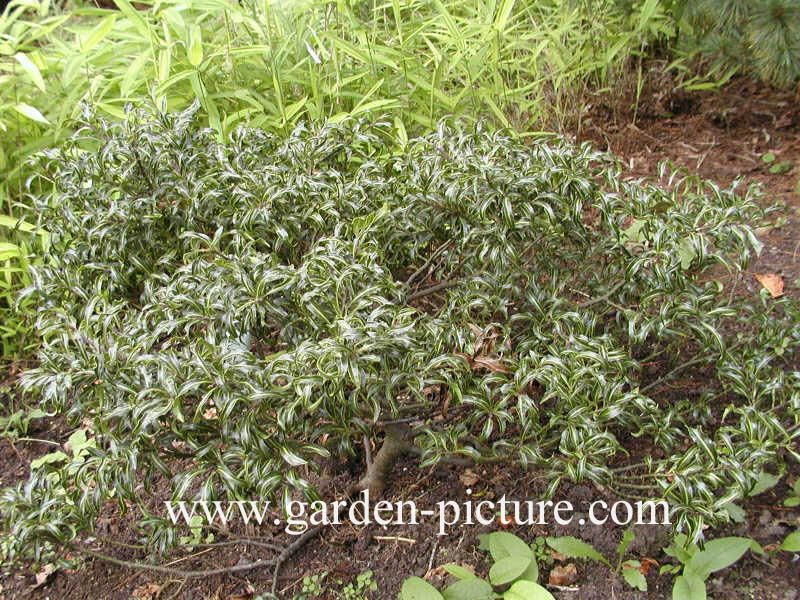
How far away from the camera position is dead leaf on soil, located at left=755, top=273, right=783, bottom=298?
2908 millimetres

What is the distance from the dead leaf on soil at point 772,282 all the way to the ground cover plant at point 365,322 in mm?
381

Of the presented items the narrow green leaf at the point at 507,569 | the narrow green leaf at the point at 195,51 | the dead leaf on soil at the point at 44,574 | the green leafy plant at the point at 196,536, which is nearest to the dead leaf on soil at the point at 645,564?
the narrow green leaf at the point at 507,569

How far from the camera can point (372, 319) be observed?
1672mm

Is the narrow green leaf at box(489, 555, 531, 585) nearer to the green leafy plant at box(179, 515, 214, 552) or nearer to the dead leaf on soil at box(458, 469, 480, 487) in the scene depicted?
the dead leaf on soil at box(458, 469, 480, 487)

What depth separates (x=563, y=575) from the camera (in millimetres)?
2037

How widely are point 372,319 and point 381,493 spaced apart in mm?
839

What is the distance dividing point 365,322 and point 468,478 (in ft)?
2.94

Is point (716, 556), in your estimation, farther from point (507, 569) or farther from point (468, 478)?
point (468, 478)

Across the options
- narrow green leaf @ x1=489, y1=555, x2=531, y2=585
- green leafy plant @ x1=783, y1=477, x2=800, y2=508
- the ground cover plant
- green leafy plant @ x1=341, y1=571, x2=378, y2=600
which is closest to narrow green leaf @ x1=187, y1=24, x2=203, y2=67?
the ground cover plant

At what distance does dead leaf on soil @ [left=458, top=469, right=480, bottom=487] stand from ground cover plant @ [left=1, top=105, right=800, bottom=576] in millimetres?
136

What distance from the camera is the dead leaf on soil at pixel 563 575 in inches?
79.7

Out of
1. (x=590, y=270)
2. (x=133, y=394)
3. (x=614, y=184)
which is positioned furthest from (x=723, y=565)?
(x=133, y=394)

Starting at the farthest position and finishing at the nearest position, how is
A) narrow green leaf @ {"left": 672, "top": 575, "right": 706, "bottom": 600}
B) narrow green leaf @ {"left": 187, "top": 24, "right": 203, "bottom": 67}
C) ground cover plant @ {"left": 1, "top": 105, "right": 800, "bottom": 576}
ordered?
narrow green leaf @ {"left": 187, "top": 24, "right": 203, "bottom": 67} < narrow green leaf @ {"left": 672, "top": 575, "right": 706, "bottom": 600} < ground cover plant @ {"left": 1, "top": 105, "right": 800, "bottom": 576}

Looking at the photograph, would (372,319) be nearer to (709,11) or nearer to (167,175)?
(167,175)
